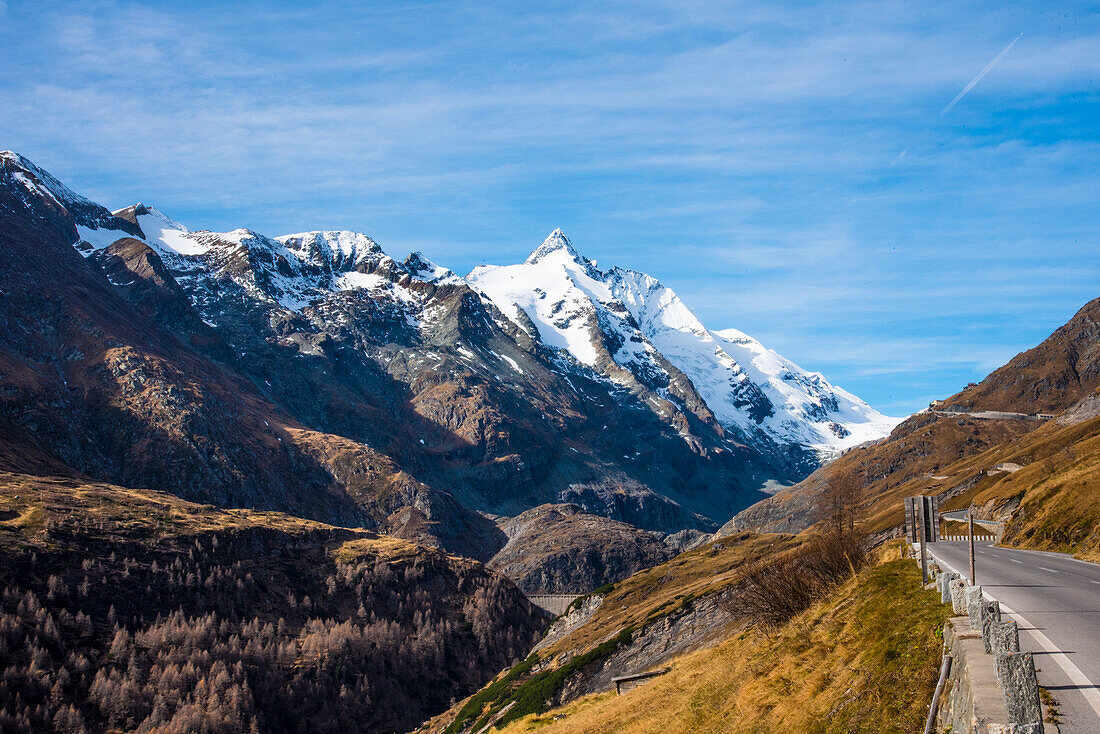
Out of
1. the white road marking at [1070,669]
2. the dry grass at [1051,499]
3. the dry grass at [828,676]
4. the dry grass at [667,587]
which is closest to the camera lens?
the white road marking at [1070,669]

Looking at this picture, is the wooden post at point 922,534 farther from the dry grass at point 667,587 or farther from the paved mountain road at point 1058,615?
the dry grass at point 667,587

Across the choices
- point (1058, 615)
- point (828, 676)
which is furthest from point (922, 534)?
point (828, 676)

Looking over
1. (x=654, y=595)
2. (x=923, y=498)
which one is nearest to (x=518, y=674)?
(x=654, y=595)

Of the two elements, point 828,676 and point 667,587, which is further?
point 667,587

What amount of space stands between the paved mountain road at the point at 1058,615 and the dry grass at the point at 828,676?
5.74 ft

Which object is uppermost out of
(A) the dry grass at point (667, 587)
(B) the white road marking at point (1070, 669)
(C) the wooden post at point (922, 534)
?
(C) the wooden post at point (922, 534)

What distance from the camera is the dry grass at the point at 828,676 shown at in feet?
55.5

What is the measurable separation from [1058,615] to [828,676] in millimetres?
5170

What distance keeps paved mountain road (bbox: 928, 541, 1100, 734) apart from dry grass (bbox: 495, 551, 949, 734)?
1749mm

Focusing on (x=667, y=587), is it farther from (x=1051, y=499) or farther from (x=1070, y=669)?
(x=1070, y=669)

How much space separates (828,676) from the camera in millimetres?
20500

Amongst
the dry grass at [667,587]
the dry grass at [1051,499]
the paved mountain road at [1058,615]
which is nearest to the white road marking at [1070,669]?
the paved mountain road at [1058,615]

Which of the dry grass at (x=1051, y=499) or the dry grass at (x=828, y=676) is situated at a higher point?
the dry grass at (x=1051, y=499)

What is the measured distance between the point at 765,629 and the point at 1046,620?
14630mm
